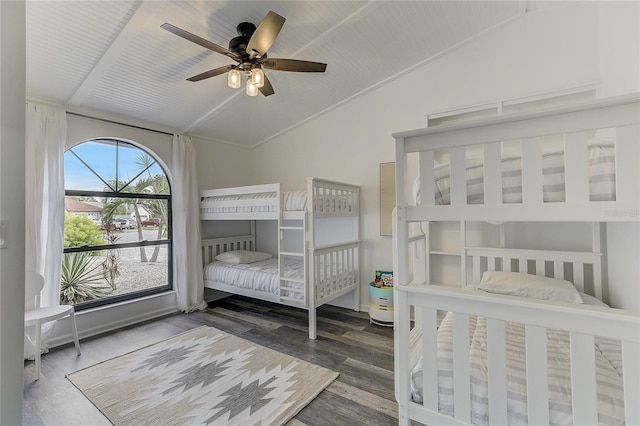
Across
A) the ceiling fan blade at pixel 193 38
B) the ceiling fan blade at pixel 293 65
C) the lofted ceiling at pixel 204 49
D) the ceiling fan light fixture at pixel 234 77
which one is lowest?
the ceiling fan light fixture at pixel 234 77

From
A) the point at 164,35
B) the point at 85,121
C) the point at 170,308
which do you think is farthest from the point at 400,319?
the point at 85,121

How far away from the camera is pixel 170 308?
3.61 meters

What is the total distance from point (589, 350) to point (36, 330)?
3.54 metres

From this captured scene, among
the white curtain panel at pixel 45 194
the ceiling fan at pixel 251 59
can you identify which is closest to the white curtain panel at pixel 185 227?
the white curtain panel at pixel 45 194

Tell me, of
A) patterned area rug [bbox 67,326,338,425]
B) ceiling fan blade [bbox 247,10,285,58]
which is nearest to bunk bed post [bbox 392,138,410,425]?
patterned area rug [bbox 67,326,338,425]

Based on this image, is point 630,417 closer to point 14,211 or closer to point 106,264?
point 14,211

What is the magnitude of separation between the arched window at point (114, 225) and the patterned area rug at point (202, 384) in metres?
1.14

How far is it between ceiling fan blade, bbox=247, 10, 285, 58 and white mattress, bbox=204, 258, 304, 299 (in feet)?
7.02

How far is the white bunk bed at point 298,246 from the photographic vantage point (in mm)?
2896

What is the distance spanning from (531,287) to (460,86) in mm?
2132

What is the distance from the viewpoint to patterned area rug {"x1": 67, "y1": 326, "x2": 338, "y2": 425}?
1.74 m

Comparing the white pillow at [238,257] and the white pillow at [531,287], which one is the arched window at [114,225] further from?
the white pillow at [531,287]

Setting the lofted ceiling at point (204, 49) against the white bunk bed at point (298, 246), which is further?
the white bunk bed at point (298, 246)

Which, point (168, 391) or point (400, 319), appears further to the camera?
point (168, 391)
